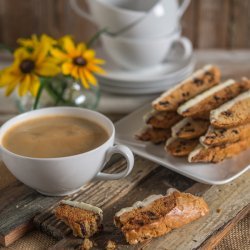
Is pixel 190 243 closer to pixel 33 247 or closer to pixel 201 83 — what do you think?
pixel 33 247

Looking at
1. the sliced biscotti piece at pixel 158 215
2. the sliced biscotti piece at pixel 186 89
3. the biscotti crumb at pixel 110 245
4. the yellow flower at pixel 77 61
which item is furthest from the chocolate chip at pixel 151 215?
the yellow flower at pixel 77 61

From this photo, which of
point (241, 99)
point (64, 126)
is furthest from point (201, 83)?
point (64, 126)

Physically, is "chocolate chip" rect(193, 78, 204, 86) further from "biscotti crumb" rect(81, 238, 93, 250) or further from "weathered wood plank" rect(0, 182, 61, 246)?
"biscotti crumb" rect(81, 238, 93, 250)

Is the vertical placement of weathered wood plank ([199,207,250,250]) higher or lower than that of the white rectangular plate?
lower

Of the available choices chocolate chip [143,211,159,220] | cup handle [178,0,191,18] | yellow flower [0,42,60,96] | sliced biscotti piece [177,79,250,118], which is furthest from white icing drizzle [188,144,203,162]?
cup handle [178,0,191,18]

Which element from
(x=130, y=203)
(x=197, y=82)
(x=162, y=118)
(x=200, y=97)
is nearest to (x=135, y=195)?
(x=130, y=203)

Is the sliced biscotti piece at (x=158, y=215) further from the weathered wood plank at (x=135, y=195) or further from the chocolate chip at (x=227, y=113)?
the chocolate chip at (x=227, y=113)
